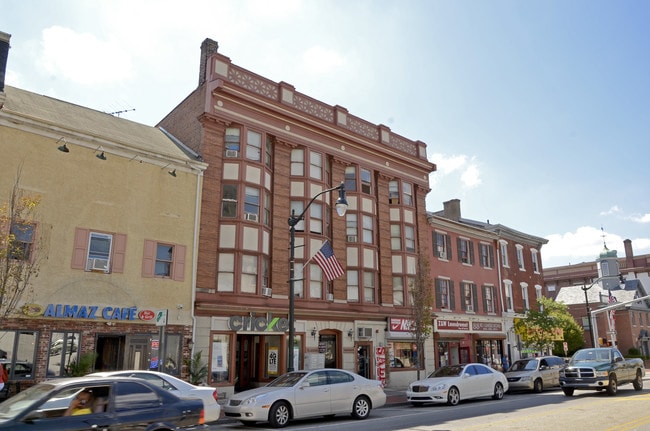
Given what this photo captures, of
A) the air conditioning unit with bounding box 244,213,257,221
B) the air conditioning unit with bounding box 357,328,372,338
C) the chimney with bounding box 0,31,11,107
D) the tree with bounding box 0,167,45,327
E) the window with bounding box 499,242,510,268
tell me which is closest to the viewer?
the tree with bounding box 0,167,45,327

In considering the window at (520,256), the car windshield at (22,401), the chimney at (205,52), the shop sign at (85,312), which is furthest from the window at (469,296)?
the car windshield at (22,401)

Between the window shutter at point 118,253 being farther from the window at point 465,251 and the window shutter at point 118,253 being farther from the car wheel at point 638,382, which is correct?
the window at point 465,251

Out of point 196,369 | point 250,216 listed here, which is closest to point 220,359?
point 196,369

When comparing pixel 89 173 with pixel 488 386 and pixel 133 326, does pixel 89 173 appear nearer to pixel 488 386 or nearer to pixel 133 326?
pixel 133 326

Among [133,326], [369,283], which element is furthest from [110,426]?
[369,283]

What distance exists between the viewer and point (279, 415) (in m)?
13.4

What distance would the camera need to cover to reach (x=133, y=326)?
1897cm

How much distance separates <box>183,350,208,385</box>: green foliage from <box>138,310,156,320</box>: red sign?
2284 mm

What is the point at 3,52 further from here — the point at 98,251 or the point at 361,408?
the point at 361,408

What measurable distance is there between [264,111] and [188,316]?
1059 cm

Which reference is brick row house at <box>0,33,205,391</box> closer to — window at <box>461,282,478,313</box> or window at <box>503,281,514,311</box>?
window at <box>461,282,478,313</box>

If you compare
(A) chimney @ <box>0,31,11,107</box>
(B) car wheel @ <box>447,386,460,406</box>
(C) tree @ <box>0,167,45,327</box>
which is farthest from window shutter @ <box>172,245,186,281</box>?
(B) car wheel @ <box>447,386,460,406</box>

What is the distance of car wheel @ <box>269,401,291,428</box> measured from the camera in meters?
13.2

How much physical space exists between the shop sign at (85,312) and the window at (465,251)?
2276cm
